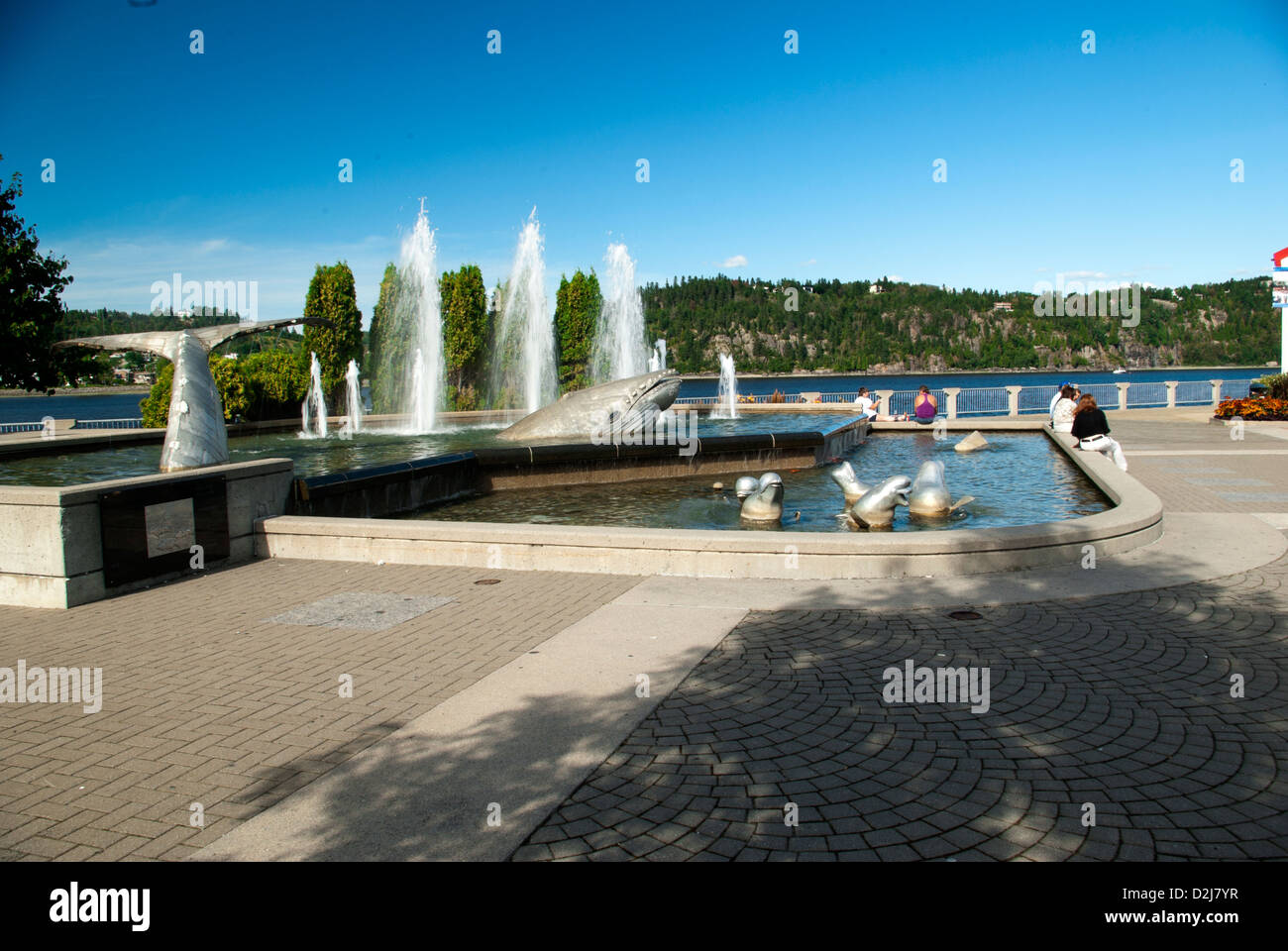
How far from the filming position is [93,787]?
4277mm

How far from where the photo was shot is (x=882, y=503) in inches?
415

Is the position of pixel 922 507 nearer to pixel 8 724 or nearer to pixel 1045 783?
pixel 1045 783

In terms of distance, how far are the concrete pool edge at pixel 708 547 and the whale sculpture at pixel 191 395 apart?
5.21 m

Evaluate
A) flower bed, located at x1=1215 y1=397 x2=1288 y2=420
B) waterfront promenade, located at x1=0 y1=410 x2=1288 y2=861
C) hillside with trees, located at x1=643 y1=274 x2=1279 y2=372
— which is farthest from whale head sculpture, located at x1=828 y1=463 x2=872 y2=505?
hillside with trees, located at x1=643 y1=274 x2=1279 y2=372

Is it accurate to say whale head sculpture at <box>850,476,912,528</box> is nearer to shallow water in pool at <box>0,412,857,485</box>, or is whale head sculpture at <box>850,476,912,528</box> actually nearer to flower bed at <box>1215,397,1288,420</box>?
shallow water in pool at <box>0,412,857,485</box>

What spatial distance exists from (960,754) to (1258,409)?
94.7 feet

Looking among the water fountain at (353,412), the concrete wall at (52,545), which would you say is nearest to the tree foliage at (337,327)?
the water fountain at (353,412)

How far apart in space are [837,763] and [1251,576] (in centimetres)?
620

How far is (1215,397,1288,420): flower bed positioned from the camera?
26859mm

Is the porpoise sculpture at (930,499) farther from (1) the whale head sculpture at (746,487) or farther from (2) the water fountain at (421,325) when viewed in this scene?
(2) the water fountain at (421,325)

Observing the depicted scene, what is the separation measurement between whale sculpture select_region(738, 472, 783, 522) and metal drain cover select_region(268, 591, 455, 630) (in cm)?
483

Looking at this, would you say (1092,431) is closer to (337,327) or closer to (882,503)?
(882,503)
